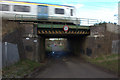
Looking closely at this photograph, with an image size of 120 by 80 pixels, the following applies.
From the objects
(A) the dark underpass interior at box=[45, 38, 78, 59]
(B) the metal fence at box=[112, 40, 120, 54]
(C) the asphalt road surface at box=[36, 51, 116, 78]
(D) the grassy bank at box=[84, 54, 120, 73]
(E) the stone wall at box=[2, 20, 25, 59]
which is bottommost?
(A) the dark underpass interior at box=[45, 38, 78, 59]

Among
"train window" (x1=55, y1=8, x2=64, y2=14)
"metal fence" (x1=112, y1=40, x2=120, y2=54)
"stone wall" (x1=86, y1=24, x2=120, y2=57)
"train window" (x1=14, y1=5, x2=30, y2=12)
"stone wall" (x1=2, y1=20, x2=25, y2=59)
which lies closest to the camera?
"stone wall" (x1=2, y1=20, x2=25, y2=59)

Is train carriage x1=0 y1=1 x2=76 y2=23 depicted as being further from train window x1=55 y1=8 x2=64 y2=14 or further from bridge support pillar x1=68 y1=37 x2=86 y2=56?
bridge support pillar x1=68 y1=37 x2=86 y2=56

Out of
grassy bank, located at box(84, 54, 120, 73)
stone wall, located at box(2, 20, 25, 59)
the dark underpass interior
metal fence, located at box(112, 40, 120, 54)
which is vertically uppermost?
stone wall, located at box(2, 20, 25, 59)

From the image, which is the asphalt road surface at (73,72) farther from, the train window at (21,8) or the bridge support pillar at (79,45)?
the train window at (21,8)

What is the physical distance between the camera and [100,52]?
14.4m

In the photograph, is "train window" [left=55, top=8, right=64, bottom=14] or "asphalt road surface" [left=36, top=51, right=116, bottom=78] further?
"train window" [left=55, top=8, right=64, bottom=14]

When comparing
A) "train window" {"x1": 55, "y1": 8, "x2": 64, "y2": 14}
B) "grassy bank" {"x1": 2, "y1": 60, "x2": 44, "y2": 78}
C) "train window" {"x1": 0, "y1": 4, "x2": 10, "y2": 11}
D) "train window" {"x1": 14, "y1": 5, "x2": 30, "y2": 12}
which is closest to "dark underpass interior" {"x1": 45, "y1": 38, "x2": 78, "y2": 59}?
"train window" {"x1": 55, "y1": 8, "x2": 64, "y2": 14}

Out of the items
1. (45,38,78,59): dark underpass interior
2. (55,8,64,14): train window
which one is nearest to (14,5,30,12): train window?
(55,8,64,14): train window

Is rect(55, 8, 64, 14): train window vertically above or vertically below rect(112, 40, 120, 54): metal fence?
above

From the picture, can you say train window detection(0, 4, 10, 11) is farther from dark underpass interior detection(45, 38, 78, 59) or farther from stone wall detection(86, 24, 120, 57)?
stone wall detection(86, 24, 120, 57)

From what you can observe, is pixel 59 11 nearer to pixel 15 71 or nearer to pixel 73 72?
pixel 73 72

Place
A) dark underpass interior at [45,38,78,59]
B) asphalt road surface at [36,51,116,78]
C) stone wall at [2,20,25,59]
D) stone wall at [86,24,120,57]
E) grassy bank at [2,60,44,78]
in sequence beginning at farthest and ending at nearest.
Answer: dark underpass interior at [45,38,78,59] < stone wall at [86,24,120,57] < stone wall at [2,20,25,59] < asphalt road surface at [36,51,116,78] < grassy bank at [2,60,44,78]

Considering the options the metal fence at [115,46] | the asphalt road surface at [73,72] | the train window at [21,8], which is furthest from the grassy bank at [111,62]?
the train window at [21,8]

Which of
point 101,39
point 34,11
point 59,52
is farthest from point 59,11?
point 59,52
